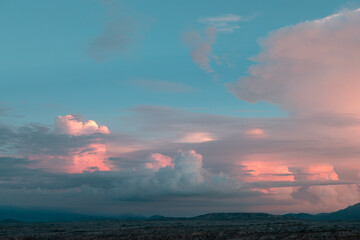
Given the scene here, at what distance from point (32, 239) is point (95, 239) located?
73.3ft

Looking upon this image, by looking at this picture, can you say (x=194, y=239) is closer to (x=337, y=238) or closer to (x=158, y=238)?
(x=158, y=238)

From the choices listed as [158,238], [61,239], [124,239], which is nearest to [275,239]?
[158,238]

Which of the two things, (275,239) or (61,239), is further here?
(61,239)

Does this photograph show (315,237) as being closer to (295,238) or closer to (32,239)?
(295,238)

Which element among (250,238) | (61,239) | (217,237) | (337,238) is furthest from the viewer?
(61,239)

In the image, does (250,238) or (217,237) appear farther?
(217,237)

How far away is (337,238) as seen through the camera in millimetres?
88938

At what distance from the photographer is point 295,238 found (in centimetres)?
9275

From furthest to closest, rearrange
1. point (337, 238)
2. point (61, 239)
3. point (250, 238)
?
point (61, 239)
point (250, 238)
point (337, 238)

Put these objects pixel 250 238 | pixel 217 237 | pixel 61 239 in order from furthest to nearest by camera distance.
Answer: pixel 61 239 < pixel 217 237 < pixel 250 238

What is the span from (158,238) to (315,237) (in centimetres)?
4378

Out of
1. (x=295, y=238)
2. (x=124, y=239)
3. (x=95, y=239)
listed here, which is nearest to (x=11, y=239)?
(x=95, y=239)

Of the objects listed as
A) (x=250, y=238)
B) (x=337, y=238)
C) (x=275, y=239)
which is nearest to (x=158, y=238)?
(x=250, y=238)

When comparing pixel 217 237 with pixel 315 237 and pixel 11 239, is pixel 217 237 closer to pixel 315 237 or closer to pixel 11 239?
pixel 315 237
